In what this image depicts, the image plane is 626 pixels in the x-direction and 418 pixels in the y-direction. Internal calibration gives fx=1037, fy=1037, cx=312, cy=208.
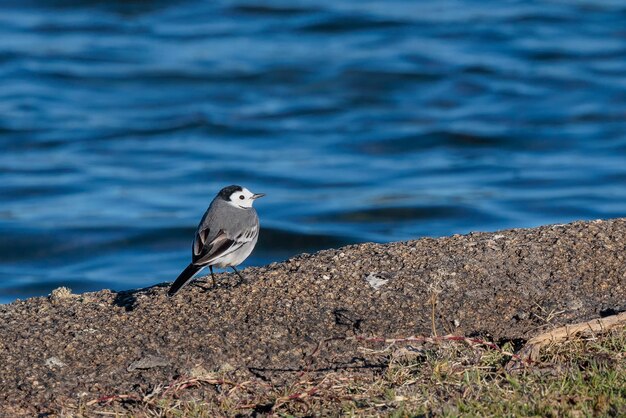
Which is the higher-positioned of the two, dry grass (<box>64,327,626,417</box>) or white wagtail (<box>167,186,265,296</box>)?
white wagtail (<box>167,186,265,296</box>)

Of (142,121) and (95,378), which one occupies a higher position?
(95,378)

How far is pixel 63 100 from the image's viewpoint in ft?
59.1

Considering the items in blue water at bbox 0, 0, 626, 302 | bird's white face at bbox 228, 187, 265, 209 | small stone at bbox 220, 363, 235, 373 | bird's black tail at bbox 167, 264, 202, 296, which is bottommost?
blue water at bbox 0, 0, 626, 302

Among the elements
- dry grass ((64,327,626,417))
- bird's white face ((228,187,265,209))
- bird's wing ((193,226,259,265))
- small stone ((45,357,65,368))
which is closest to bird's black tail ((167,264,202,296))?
bird's wing ((193,226,259,265))

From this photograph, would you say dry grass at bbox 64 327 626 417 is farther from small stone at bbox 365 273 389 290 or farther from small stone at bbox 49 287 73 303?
small stone at bbox 49 287 73 303

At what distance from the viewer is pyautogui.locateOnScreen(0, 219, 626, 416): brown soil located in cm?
514

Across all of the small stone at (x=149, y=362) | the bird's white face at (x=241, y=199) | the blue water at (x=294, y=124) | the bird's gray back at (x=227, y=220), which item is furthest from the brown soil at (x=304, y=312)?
the blue water at (x=294, y=124)

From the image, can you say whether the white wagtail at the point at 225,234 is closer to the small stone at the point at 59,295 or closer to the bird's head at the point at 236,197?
the bird's head at the point at 236,197

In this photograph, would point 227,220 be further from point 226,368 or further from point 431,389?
point 431,389

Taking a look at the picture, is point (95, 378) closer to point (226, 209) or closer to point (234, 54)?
point (226, 209)

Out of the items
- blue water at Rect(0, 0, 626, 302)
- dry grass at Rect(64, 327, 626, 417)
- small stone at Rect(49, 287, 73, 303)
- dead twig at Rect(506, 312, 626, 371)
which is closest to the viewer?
dry grass at Rect(64, 327, 626, 417)

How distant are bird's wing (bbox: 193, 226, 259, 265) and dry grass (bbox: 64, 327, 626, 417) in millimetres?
1369

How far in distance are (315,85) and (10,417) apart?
14.2m

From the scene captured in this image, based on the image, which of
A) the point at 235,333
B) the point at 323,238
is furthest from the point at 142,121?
the point at 235,333
